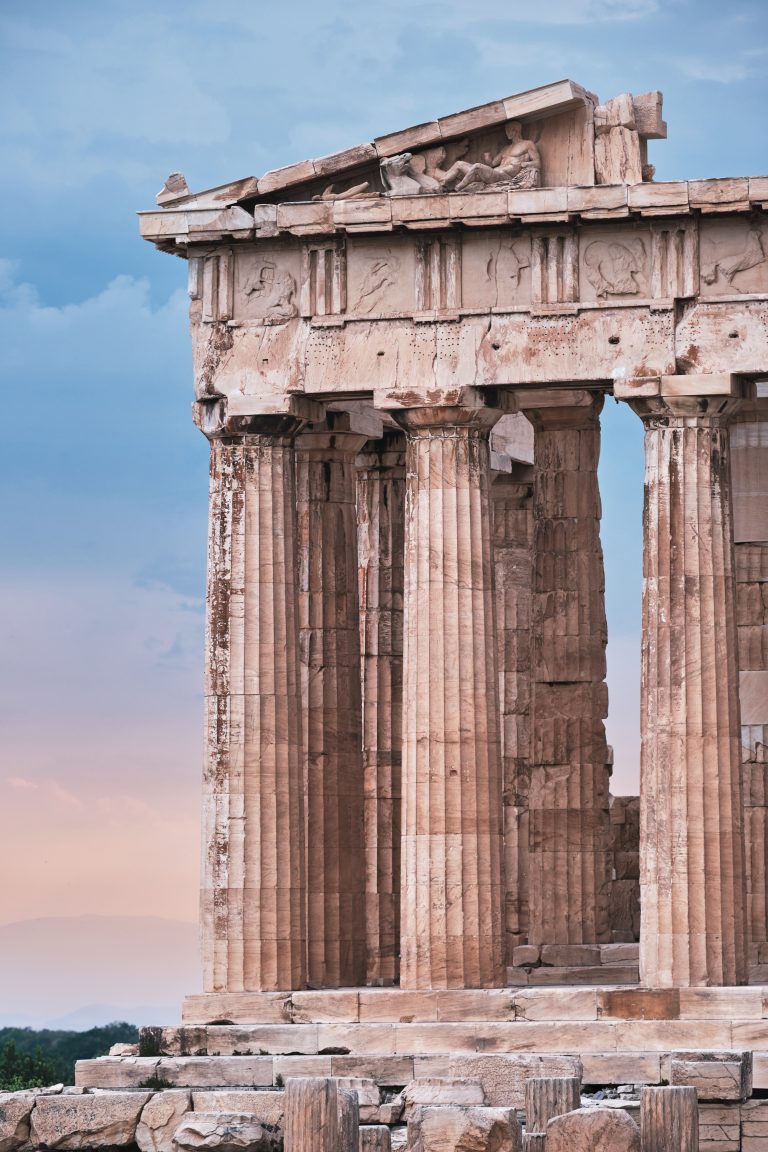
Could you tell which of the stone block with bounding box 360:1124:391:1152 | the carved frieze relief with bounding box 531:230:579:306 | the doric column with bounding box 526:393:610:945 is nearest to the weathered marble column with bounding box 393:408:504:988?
the carved frieze relief with bounding box 531:230:579:306

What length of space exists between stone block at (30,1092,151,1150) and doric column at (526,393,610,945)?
12.1 metres

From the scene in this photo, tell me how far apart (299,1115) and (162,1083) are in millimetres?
10829

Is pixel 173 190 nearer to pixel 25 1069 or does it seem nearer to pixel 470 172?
pixel 470 172

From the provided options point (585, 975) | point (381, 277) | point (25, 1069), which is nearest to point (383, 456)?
point (381, 277)

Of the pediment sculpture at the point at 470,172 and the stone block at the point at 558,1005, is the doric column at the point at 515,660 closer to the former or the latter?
the pediment sculpture at the point at 470,172

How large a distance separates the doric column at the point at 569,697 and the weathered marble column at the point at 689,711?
5.84 metres

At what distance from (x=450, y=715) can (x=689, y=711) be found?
3923 mm

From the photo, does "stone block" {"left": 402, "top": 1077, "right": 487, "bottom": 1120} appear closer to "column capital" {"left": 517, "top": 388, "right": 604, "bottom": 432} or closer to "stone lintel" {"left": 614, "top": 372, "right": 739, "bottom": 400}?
"stone lintel" {"left": 614, "top": 372, "right": 739, "bottom": 400}

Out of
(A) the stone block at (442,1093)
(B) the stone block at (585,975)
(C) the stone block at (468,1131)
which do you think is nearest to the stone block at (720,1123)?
(A) the stone block at (442,1093)

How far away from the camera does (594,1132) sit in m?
43.3

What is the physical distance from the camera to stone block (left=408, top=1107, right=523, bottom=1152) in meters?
43.4

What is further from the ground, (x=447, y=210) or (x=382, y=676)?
(x=447, y=210)

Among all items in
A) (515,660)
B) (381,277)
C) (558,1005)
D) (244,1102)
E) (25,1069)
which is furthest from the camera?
(25,1069)

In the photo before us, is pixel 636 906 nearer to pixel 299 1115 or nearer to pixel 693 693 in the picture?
pixel 693 693
